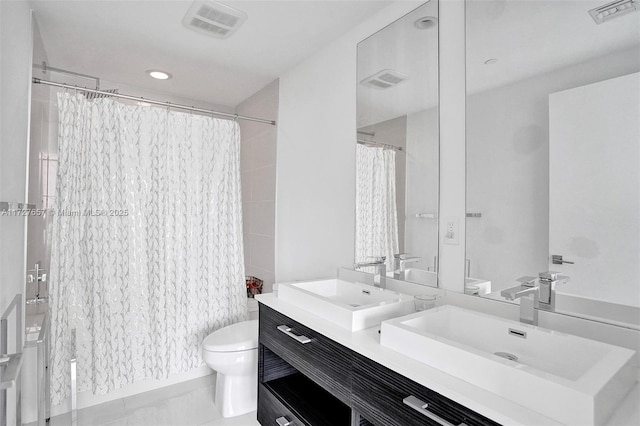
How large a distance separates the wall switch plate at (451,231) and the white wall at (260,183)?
1.67 meters

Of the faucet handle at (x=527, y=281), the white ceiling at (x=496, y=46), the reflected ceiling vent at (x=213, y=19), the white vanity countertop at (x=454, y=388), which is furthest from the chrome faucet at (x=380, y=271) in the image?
the reflected ceiling vent at (x=213, y=19)

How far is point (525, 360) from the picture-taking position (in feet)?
3.59

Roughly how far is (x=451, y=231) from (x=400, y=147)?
0.54m

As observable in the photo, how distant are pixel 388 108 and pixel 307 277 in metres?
1.32

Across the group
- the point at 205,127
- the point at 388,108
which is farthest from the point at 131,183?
the point at 388,108

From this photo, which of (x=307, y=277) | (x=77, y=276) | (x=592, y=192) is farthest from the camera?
(x=307, y=277)

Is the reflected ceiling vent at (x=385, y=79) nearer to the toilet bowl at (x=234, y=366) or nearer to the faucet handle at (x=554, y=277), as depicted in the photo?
the faucet handle at (x=554, y=277)

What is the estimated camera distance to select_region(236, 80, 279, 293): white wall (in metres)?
2.96

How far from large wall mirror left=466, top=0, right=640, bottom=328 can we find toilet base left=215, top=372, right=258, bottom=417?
5.37ft

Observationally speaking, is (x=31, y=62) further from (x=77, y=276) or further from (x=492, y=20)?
(x=492, y=20)

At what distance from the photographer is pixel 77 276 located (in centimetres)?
208

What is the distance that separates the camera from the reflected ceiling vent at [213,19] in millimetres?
1908

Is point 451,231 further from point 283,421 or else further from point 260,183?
point 260,183

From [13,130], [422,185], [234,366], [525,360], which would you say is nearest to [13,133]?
[13,130]
